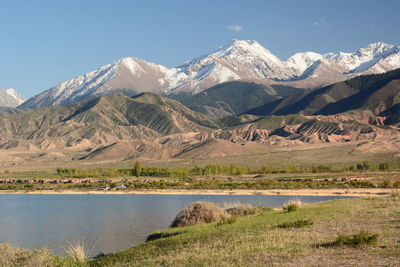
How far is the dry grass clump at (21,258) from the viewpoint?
61.0 ft

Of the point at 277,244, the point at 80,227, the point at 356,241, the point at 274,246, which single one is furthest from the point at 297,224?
the point at 80,227

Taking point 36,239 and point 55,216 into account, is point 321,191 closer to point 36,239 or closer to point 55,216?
point 55,216

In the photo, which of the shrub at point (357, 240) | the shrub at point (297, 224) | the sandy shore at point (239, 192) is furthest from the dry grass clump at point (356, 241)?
the sandy shore at point (239, 192)

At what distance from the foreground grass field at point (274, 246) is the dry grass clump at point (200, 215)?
11.2ft

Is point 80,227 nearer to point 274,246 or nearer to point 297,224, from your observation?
point 297,224

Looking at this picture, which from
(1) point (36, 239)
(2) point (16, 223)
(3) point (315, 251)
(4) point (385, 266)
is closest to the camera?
(4) point (385, 266)

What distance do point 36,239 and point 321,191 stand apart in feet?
187

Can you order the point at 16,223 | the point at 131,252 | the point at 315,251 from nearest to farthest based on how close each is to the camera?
1. the point at 315,251
2. the point at 131,252
3. the point at 16,223

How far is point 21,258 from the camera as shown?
19.4m

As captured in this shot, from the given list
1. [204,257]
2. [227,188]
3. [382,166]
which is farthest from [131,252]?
[382,166]

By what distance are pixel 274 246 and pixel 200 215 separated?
40.5ft

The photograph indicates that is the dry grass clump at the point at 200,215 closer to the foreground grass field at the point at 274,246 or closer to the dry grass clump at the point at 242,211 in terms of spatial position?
the dry grass clump at the point at 242,211

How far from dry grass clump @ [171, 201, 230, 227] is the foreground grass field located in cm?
340

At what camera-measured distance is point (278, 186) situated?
9538 centimetres
